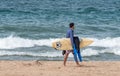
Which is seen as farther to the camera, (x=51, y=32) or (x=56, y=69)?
(x=51, y=32)

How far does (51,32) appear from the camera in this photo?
74.8 ft

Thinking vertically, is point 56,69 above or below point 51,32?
above

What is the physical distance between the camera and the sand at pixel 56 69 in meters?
11.6

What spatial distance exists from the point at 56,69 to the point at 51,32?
10.5 m

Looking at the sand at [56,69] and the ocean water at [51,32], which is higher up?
the sand at [56,69]

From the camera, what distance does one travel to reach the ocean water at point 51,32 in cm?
1683

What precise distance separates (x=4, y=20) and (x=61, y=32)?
5.42 metres

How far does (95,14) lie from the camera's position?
31656 millimetres

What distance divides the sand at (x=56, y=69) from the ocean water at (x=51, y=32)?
2.60 meters

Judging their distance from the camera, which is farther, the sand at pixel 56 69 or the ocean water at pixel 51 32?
the ocean water at pixel 51 32

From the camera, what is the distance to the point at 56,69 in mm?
12320

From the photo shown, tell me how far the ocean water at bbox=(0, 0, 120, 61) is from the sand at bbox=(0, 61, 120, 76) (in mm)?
2604

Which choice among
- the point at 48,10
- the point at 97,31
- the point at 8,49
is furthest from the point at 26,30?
the point at 48,10

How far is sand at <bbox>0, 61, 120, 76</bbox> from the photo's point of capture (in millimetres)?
11609
